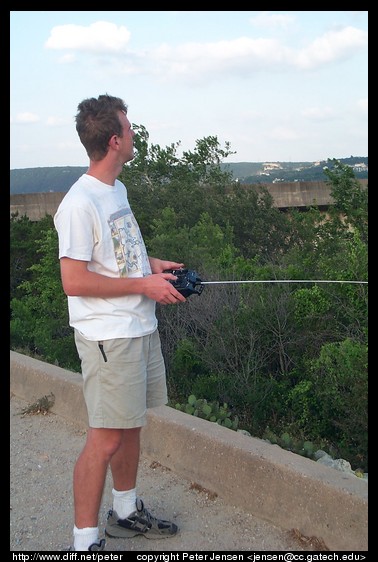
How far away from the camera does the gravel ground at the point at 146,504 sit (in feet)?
11.8

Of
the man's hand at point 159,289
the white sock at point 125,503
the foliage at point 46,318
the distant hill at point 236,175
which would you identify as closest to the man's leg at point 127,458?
the white sock at point 125,503

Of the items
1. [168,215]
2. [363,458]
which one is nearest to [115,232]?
[363,458]

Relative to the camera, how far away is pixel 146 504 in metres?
4.07

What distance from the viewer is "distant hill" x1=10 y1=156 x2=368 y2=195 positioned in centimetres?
1577

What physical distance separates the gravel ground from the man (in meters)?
0.46

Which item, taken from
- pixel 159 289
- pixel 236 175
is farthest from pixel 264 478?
pixel 236 175

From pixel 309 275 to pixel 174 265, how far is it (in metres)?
3.57

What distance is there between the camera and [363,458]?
4.95 metres

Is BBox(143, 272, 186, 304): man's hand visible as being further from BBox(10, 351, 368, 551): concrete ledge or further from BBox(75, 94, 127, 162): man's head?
BBox(10, 351, 368, 551): concrete ledge

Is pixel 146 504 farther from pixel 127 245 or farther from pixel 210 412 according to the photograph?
pixel 127 245

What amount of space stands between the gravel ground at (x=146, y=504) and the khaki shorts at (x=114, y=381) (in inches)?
28.9

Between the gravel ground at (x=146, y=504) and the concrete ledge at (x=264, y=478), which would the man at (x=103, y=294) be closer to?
the gravel ground at (x=146, y=504)
